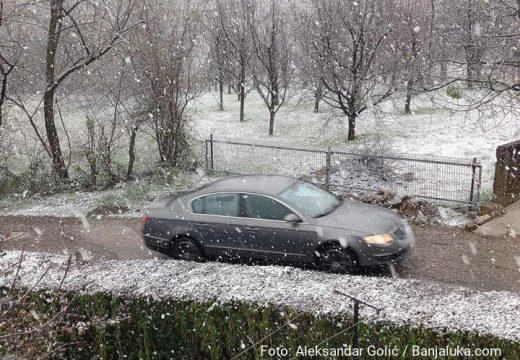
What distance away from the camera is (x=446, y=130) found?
23031 millimetres

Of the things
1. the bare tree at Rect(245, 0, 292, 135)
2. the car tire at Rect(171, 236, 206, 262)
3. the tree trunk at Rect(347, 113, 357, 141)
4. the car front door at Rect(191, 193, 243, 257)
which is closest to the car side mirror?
the car front door at Rect(191, 193, 243, 257)

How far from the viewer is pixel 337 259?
827 centimetres

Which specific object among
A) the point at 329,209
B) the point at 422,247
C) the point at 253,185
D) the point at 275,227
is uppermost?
the point at 253,185

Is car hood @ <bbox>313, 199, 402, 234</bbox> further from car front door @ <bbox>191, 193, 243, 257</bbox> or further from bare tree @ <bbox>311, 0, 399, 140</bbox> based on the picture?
bare tree @ <bbox>311, 0, 399, 140</bbox>

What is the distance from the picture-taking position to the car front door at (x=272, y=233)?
833cm

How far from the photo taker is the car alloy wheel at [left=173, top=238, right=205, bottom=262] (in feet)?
29.8

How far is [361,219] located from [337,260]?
0.74 m

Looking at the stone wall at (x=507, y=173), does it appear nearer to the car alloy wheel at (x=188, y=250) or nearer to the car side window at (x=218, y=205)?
the car side window at (x=218, y=205)

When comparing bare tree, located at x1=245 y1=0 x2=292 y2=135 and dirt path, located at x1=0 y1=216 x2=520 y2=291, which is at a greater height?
bare tree, located at x1=245 y1=0 x2=292 y2=135

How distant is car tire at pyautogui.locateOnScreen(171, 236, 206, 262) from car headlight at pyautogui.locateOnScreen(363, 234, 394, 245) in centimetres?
276

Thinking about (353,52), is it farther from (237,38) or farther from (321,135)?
(237,38)

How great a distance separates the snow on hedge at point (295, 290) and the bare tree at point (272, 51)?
20.2 metres

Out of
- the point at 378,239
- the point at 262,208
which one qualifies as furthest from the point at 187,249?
the point at 378,239

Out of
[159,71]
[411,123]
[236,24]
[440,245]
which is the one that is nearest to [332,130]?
[411,123]
